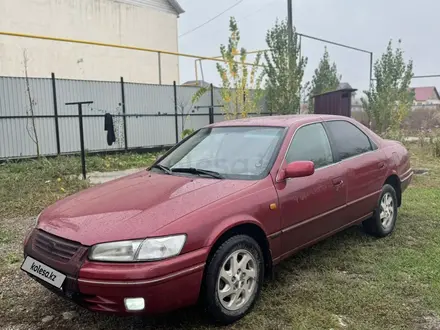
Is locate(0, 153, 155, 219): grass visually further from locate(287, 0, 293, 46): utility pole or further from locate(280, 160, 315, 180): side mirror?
locate(287, 0, 293, 46): utility pole

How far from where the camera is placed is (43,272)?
2.77m

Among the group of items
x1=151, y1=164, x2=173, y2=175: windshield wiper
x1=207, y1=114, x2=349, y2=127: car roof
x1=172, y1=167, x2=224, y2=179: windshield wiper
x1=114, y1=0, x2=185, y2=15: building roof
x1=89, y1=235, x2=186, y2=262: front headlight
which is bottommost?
x1=89, y1=235, x2=186, y2=262: front headlight

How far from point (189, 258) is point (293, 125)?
6.04 ft

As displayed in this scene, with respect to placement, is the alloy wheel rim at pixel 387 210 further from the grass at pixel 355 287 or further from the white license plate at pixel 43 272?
the white license plate at pixel 43 272

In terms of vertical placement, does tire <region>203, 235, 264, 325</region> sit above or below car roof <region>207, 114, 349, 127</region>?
below

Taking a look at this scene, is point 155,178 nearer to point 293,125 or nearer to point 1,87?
point 293,125

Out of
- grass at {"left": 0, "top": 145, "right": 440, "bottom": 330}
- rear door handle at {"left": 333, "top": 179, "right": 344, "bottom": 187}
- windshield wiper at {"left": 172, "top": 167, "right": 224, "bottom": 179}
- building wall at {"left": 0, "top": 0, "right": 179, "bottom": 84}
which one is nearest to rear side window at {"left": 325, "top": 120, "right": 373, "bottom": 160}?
rear door handle at {"left": 333, "top": 179, "right": 344, "bottom": 187}

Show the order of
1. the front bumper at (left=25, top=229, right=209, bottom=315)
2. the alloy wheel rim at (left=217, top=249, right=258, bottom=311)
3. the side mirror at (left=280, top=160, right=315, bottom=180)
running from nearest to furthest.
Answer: the front bumper at (left=25, top=229, right=209, bottom=315) → the alloy wheel rim at (left=217, top=249, right=258, bottom=311) → the side mirror at (left=280, top=160, right=315, bottom=180)

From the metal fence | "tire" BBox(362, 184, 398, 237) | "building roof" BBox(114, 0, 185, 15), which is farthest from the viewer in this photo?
"building roof" BBox(114, 0, 185, 15)

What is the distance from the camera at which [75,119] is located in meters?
11.3

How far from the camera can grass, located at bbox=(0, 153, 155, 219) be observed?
20.2ft

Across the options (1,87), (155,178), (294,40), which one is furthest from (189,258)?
(294,40)

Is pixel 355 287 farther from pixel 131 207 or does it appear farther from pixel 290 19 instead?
pixel 290 19

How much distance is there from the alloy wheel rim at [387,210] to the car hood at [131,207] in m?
2.27
